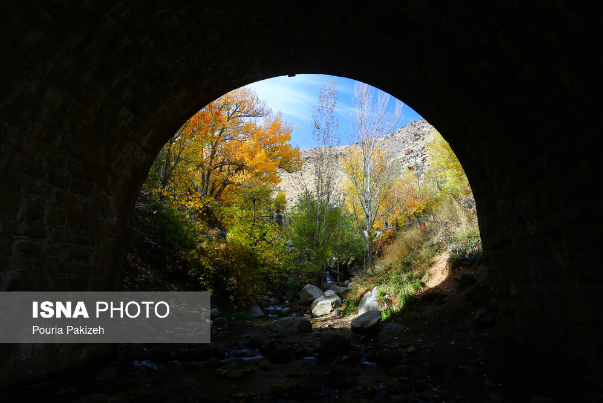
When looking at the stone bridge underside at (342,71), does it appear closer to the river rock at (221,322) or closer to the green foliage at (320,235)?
the river rock at (221,322)

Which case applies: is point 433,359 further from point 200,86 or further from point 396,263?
point 396,263

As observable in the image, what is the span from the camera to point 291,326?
29.2 feet

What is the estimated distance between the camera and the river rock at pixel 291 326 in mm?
8750

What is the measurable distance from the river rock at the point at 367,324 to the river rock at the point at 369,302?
2023mm

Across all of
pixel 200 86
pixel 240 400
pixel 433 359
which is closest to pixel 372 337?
pixel 433 359

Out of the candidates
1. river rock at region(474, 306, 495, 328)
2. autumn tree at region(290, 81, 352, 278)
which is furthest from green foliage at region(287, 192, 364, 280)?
river rock at region(474, 306, 495, 328)

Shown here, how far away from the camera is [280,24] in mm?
4711

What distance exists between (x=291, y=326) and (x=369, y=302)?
2.81 meters

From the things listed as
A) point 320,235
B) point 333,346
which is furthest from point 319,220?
point 333,346

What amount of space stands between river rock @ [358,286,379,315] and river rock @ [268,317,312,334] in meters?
2.25

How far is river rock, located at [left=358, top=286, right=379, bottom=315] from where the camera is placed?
10.0 m

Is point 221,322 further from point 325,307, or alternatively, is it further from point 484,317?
point 484,317

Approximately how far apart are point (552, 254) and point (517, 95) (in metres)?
1.83

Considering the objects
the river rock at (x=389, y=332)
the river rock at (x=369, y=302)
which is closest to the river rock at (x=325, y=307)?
the river rock at (x=369, y=302)
